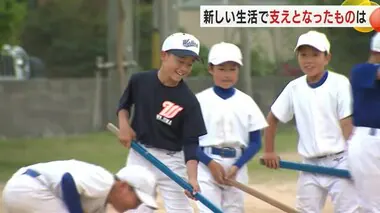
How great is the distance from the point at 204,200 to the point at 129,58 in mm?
9402

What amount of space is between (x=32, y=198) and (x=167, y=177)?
62.1 inches

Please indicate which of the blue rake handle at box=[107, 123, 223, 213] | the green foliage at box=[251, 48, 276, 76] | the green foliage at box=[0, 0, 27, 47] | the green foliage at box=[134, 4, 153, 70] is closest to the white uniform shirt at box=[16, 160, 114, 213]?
the blue rake handle at box=[107, 123, 223, 213]

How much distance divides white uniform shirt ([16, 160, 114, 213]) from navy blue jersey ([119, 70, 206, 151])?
4.38 feet

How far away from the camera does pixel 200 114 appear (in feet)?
21.7

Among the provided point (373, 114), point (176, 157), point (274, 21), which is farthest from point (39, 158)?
point (373, 114)

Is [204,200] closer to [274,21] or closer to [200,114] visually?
[200,114]

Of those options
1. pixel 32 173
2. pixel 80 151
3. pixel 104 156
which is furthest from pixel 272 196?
pixel 32 173

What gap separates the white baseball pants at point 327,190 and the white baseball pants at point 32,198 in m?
2.23

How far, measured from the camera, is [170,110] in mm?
6617

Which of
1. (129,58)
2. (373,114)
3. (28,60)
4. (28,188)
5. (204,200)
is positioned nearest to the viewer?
(28,188)

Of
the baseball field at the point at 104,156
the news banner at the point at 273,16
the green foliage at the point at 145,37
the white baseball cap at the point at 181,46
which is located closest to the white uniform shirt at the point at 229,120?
the white baseball cap at the point at 181,46

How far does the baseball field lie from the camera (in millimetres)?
10117

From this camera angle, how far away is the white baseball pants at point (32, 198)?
522 centimetres

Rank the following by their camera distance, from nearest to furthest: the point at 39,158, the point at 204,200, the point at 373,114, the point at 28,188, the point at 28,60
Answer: the point at 28,188 < the point at 373,114 < the point at 204,200 < the point at 39,158 < the point at 28,60
